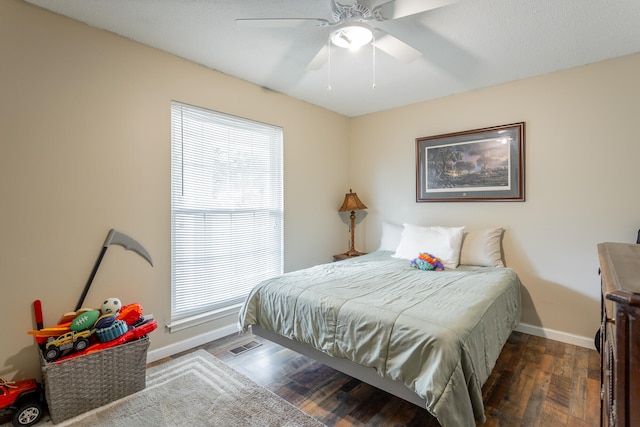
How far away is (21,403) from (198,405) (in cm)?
94

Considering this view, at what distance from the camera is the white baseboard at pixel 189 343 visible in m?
2.42

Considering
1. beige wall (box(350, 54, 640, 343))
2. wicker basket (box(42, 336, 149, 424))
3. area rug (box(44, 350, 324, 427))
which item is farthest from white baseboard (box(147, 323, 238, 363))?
beige wall (box(350, 54, 640, 343))

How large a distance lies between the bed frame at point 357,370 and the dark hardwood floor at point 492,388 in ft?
0.78

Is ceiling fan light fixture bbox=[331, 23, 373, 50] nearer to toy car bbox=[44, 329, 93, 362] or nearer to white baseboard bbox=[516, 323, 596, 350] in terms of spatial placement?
toy car bbox=[44, 329, 93, 362]

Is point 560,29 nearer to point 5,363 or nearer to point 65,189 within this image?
point 65,189

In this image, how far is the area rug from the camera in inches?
68.0

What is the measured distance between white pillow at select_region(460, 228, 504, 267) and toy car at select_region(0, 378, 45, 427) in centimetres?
334

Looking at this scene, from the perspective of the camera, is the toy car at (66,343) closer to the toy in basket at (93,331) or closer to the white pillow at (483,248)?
the toy in basket at (93,331)

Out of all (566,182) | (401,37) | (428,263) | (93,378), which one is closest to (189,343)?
(93,378)

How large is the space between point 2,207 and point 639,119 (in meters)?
4.51

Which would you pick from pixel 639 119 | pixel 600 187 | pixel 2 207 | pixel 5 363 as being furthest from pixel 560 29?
pixel 5 363

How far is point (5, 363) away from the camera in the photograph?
5.93 ft

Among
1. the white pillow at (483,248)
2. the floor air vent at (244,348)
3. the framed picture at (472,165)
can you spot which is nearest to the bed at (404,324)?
the white pillow at (483,248)

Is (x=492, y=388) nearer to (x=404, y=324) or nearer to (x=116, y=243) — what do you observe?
(x=404, y=324)
